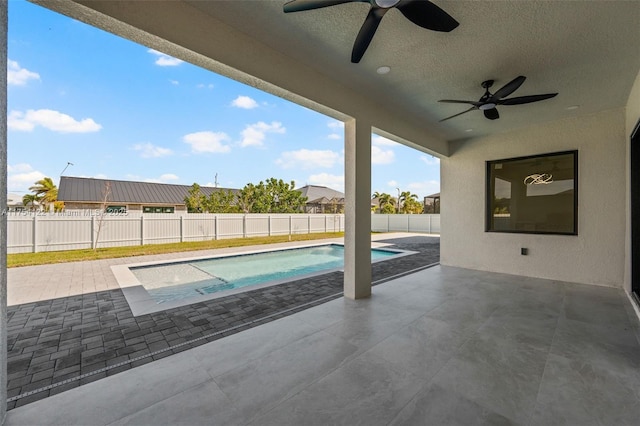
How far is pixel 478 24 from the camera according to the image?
230 cm

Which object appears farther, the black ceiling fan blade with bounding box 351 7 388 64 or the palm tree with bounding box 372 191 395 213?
the palm tree with bounding box 372 191 395 213

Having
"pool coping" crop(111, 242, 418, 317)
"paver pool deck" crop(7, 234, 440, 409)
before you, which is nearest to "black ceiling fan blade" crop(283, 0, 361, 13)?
"paver pool deck" crop(7, 234, 440, 409)

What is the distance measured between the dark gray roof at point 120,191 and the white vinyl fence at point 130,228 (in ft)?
33.4

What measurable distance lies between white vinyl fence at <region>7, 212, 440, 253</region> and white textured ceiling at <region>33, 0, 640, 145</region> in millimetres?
8453

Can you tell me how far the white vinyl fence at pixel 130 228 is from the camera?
7.20 m

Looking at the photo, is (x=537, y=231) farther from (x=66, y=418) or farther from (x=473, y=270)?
(x=66, y=418)

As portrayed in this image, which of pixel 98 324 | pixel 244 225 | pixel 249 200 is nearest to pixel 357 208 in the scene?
pixel 98 324

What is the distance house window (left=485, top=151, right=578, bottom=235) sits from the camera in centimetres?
461

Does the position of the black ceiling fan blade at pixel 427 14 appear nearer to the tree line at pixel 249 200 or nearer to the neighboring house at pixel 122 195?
the tree line at pixel 249 200

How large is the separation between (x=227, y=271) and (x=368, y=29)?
5818 mm

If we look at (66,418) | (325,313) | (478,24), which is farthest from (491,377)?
(478,24)

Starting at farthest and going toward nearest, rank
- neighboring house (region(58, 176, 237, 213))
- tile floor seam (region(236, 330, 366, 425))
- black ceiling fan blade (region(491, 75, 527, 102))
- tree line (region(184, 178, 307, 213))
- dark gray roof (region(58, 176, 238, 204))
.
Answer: dark gray roof (region(58, 176, 238, 204)) < neighboring house (region(58, 176, 237, 213)) < tree line (region(184, 178, 307, 213)) < black ceiling fan blade (region(491, 75, 527, 102)) < tile floor seam (region(236, 330, 366, 425))

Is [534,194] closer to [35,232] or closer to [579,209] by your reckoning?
[579,209]

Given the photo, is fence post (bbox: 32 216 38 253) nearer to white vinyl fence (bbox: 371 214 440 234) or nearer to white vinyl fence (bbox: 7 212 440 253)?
white vinyl fence (bbox: 7 212 440 253)
